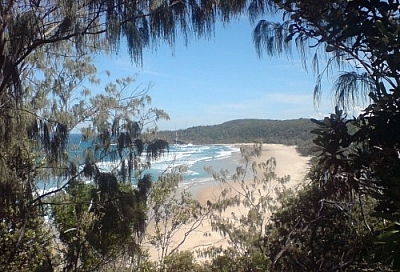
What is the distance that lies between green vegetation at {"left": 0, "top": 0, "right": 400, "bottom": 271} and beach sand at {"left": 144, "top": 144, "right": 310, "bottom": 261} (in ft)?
3.10

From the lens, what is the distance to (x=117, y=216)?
3.08m

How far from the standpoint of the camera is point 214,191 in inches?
517

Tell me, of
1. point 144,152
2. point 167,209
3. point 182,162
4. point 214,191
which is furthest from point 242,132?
point 144,152

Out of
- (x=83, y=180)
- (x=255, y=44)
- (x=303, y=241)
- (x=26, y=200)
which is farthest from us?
(x=303, y=241)

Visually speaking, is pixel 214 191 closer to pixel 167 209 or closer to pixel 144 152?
pixel 167 209

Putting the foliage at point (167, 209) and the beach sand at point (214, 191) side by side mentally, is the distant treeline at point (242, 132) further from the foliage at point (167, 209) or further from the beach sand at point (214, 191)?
the foliage at point (167, 209)

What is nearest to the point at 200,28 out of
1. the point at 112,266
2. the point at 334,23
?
the point at 334,23

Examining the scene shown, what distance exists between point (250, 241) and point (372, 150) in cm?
377

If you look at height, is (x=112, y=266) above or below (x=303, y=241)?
below

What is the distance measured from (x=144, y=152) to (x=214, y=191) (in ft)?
32.9

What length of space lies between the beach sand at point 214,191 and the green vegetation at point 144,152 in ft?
3.10

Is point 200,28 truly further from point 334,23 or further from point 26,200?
point 26,200

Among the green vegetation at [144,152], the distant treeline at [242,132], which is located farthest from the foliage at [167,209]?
the distant treeline at [242,132]

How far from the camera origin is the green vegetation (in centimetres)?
131
